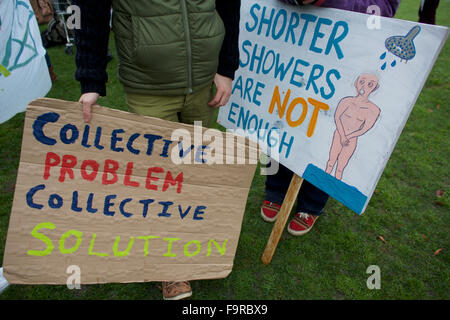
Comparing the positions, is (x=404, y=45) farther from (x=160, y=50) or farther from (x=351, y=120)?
(x=160, y=50)

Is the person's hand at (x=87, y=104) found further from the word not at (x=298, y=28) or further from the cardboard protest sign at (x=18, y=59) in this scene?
the cardboard protest sign at (x=18, y=59)

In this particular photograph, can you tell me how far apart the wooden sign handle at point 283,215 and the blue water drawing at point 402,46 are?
69 centimetres

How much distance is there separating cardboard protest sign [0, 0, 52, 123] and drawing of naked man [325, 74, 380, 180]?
95.3 inches

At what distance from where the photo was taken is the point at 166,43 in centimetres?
121

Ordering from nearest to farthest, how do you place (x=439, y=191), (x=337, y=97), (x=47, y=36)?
1. (x=337, y=97)
2. (x=439, y=191)
3. (x=47, y=36)

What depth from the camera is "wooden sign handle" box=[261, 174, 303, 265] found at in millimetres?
1641

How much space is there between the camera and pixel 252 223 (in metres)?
2.28

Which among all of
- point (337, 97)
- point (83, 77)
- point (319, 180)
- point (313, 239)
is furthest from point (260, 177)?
point (83, 77)

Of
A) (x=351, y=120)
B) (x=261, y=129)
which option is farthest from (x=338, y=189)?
(x=261, y=129)

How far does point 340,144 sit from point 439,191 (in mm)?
1881

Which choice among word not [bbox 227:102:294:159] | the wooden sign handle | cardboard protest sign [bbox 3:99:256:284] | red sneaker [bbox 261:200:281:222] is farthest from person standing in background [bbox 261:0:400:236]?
cardboard protest sign [bbox 3:99:256:284]

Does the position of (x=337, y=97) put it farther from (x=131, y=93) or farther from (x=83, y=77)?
(x=83, y=77)
